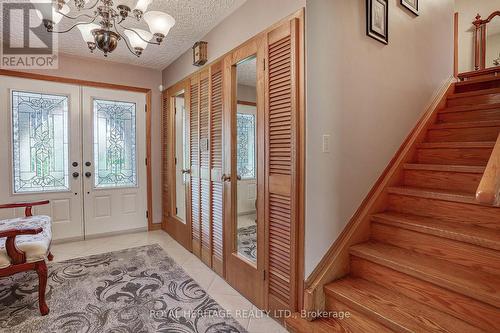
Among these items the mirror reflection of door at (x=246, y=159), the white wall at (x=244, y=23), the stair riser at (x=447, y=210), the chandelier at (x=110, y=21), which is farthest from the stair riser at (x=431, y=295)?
the chandelier at (x=110, y=21)

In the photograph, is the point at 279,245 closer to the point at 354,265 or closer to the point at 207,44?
the point at 354,265

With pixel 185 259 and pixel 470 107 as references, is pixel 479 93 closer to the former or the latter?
pixel 470 107

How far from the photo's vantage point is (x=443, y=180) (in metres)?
2.05

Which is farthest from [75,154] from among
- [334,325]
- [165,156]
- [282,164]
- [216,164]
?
[334,325]

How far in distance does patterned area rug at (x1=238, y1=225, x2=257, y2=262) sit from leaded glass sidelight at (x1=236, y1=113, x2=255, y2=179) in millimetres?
472

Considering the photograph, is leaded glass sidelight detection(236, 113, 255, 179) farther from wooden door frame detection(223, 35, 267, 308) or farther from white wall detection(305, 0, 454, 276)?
white wall detection(305, 0, 454, 276)

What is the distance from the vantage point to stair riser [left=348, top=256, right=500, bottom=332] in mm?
1248

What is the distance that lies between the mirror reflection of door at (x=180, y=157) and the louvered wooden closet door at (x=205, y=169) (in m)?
0.56

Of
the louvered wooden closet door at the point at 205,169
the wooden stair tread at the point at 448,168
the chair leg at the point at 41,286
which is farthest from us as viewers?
the louvered wooden closet door at the point at 205,169

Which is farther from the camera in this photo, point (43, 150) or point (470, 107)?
point (43, 150)

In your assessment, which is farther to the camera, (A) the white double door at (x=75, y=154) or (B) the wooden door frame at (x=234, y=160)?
(A) the white double door at (x=75, y=154)

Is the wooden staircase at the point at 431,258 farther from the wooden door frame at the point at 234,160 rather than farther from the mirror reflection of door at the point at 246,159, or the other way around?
the mirror reflection of door at the point at 246,159

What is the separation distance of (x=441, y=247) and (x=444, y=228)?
0.12 meters

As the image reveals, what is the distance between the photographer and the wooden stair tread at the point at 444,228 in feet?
4.75
